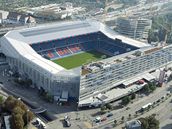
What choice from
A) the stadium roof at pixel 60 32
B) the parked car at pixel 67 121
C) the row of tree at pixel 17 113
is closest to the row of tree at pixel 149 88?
the stadium roof at pixel 60 32

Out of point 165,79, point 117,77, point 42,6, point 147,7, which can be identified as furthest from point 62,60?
point 147,7

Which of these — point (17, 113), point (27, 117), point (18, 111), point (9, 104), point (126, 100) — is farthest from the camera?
point (126, 100)

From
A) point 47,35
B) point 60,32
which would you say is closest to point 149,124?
point 47,35

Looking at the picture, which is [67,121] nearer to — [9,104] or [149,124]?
[9,104]

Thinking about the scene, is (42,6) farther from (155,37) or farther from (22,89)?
(22,89)

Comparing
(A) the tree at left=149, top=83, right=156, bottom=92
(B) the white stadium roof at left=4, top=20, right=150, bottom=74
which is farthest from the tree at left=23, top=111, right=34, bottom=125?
(A) the tree at left=149, top=83, right=156, bottom=92

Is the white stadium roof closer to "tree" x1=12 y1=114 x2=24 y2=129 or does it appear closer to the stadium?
the stadium

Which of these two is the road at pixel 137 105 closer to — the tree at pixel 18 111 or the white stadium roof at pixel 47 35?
the tree at pixel 18 111
